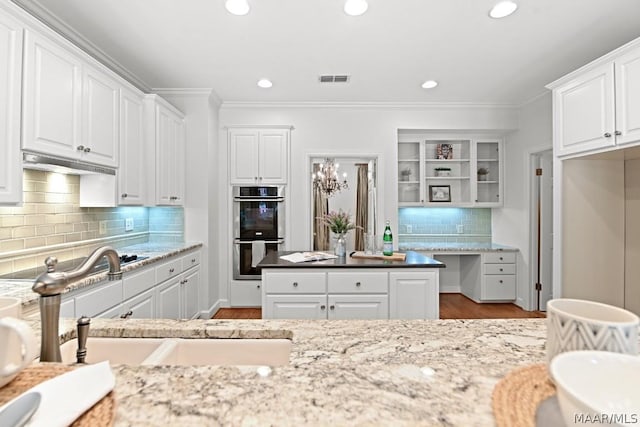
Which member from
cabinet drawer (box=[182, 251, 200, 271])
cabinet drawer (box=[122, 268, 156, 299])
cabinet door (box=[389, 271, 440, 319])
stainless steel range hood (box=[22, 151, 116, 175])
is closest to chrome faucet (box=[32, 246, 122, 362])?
stainless steel range hood (box=[22, 151, 116, 175])

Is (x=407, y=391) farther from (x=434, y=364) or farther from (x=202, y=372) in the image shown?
(x=202, y=372)

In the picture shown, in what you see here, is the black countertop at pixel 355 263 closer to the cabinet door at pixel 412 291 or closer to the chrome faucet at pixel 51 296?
the cabinet door at pixel 412 291

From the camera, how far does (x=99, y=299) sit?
80.4 inches

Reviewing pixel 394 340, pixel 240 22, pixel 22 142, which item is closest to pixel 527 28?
pixel 240 22

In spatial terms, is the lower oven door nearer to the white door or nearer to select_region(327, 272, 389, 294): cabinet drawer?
the white door

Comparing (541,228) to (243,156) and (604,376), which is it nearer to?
(243,156)

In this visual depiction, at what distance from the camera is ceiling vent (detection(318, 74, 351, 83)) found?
11.5 feet

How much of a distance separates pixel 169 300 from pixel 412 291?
2.18m

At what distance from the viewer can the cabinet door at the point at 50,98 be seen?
1.87 metres

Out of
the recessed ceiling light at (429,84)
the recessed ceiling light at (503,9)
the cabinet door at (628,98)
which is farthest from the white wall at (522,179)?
the recessed ceiling light at (503,9)

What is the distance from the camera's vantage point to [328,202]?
4465mm

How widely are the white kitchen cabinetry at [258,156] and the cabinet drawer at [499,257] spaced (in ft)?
9.47

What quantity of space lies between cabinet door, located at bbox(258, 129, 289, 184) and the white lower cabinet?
1866mm

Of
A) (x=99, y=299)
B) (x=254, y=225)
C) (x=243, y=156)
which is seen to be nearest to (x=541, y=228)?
(x=254, y=225)
